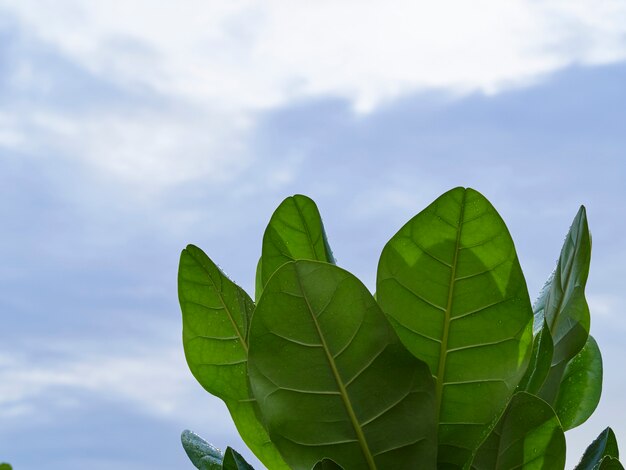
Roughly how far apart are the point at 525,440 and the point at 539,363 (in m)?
0.11

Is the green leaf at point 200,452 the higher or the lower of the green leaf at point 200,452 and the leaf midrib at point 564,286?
the lower

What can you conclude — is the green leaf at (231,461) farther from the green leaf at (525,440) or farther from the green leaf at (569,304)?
the green leaf at (569,304)

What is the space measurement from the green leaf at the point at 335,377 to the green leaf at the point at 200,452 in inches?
11.6

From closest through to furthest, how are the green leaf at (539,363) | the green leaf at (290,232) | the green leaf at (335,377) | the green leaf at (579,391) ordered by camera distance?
1. the green leaf at (335,377)
2. the green leaf at (539,363)
3. the green leaf at (290,232)
4. the green leaf at (579,391)

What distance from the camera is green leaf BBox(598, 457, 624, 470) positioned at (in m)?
0.96

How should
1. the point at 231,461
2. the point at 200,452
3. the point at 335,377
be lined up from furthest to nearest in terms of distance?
1. the point at 200,452
2. the point at 231,461
3. the point at 335,377

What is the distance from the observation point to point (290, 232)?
44.7 inches

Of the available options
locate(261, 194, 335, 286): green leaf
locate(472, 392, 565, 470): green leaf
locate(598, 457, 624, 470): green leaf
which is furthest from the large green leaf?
locate(598, 457, 624, 470): green leaf

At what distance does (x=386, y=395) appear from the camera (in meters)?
0.93

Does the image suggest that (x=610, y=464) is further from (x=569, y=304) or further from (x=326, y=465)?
(x=326, y=465)

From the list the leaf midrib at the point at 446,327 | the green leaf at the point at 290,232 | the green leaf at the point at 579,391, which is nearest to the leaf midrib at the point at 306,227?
the green leaf at the point at 290,232

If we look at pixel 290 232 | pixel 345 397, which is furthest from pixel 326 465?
pixel 290 232

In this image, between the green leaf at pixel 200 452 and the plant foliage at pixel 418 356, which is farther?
the green leaf at pixel 200 452

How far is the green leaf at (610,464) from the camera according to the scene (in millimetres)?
956
